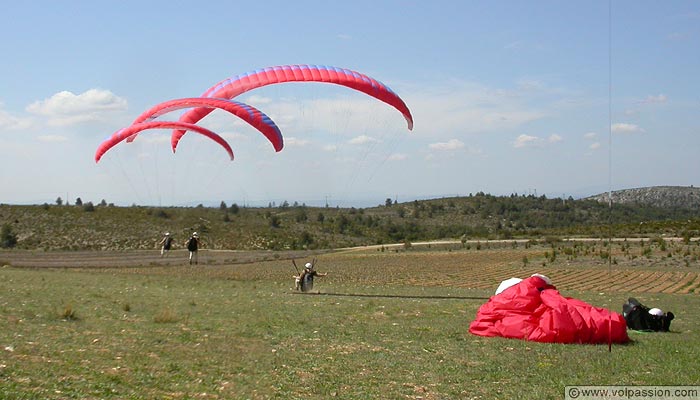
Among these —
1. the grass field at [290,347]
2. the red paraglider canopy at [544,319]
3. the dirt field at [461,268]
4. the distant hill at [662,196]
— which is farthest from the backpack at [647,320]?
the distant hill at [662,196]

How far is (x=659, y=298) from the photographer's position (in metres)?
20.4

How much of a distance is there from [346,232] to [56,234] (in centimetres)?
2827

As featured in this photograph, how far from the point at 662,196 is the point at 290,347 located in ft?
530

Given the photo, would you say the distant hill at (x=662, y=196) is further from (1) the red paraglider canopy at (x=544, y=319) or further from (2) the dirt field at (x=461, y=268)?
(1) the red paraglider canopy at (x=544, y=319)

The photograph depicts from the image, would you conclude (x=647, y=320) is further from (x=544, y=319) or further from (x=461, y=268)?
(x=461, y=268)

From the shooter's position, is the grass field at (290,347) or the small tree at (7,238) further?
the small tree at (7,238)

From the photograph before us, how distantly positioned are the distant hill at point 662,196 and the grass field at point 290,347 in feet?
444

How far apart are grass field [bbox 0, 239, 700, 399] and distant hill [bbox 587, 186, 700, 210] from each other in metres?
135

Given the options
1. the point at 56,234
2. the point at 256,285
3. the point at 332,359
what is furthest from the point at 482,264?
the point at 56,234

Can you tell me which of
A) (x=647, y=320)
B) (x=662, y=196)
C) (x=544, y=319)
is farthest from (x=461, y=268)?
(x=662, y=196)

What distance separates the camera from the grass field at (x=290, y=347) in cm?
855

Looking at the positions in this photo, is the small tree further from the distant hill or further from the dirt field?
the distant hill

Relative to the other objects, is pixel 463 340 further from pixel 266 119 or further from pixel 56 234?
pixel 56 234

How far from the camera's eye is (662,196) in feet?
518
